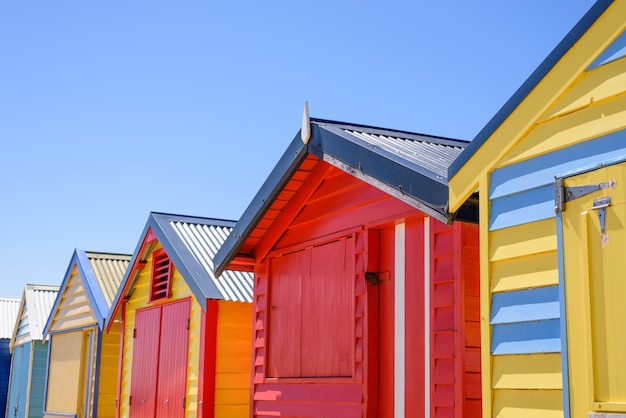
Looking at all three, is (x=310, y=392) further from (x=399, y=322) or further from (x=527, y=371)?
(x=527, y=371)

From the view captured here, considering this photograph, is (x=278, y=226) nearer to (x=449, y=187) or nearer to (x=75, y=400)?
(x=449, y=187)

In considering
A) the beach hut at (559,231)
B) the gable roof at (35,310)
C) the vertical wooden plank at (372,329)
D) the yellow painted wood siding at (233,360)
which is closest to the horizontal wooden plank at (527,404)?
the beach hut at (559,231)

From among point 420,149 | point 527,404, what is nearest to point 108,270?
point 420,149

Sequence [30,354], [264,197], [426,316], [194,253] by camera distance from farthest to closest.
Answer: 1. [30,354]
2. [194,253]
3. [264,197]
4. [426,316]

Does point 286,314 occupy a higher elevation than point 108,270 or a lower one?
lower

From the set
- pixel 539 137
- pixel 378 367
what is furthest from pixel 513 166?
pixel 378 367

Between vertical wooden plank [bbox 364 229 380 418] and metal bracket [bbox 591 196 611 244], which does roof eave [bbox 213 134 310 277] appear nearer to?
vertical wooden plank [bbox 364 229 380 418]

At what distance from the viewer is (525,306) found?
498cm

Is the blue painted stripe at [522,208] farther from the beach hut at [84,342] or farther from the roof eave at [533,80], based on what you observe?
the beach hut at [84,342]

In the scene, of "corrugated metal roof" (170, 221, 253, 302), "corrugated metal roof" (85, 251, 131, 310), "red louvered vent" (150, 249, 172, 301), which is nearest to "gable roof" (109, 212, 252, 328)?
"corrugated metal roof" (170, 221, 253, 302)

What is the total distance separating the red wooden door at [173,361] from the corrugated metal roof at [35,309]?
8.19m

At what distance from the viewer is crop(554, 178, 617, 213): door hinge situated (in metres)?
4.54

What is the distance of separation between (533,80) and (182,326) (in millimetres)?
8228

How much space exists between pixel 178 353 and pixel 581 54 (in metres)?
8.75
